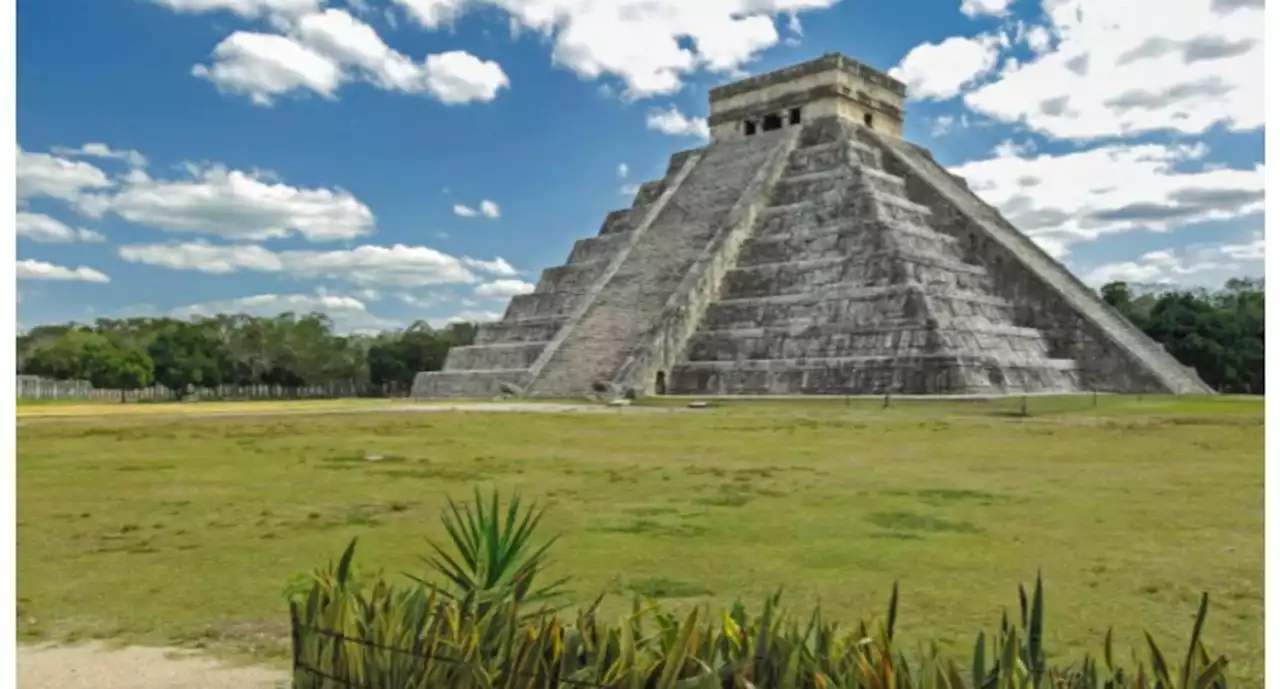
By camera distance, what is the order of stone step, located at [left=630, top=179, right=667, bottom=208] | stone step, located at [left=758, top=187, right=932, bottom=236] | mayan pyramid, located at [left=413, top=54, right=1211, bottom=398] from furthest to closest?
1. stone step, located at [left=630, top=179, right=667, bottom=208]
2. stone step, located at [left=758, top=187, right=932, bottom=236]
3. mayan pyramid, located at [left=413, top=54, right=1211, bottom=398]

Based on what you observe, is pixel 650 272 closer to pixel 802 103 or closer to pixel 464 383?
pixel 464 383

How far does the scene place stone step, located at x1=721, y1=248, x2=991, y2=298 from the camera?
885 inches

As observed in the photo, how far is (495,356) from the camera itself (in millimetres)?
26688

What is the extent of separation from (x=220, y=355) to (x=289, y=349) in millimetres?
1815

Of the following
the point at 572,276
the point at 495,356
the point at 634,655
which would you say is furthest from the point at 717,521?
the point at 572,276

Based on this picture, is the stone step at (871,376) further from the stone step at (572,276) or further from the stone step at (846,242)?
the stone step at (572,276)

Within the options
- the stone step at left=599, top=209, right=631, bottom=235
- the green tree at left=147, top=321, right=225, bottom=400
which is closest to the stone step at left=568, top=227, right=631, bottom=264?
the stone step at left=599, top=209, right=631, bottom=235

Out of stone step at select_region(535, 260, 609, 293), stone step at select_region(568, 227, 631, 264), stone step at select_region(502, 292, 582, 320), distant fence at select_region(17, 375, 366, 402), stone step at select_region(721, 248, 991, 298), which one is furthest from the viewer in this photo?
stone step at select_region(568, 227, 631, 264)

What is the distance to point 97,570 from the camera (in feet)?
17.2

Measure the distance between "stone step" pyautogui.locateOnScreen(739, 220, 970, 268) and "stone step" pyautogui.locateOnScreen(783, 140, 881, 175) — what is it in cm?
309

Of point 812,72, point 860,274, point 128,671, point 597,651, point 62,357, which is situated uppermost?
point 812,72

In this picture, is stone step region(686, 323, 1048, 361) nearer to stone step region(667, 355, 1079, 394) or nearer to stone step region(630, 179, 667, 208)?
stone step region(667, 355, 1079, 394)

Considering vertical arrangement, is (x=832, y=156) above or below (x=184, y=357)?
above

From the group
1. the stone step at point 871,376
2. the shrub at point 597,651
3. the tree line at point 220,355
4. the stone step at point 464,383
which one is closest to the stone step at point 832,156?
the stone step at point 871,376
